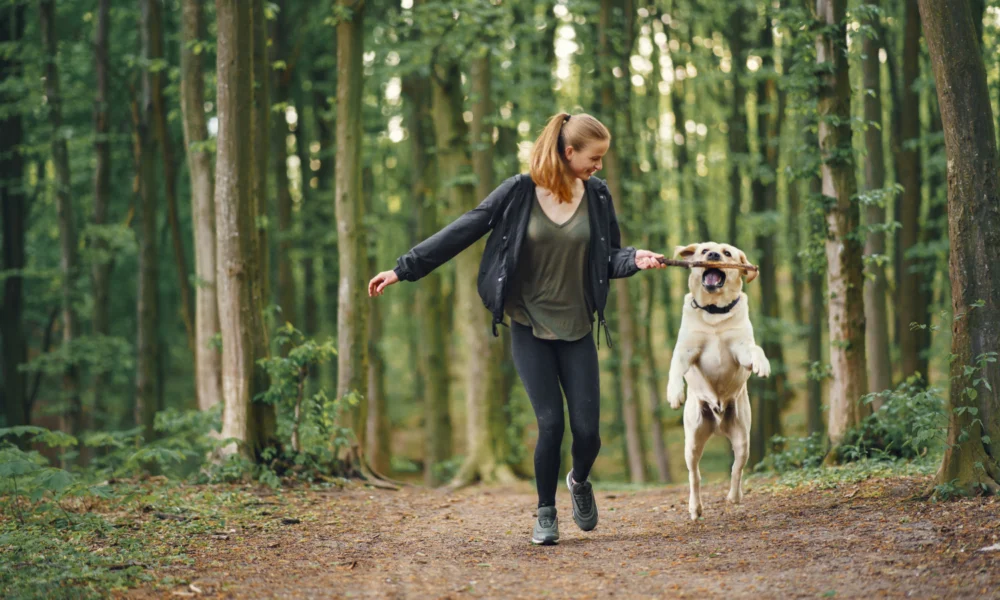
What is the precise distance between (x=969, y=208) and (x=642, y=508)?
388cm

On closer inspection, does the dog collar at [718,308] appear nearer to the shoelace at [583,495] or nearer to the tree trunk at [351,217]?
the shoelace at [583,495]

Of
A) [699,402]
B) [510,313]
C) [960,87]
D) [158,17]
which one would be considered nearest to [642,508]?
[699,402]

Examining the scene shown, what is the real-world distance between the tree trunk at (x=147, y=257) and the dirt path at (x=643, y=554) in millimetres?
8414

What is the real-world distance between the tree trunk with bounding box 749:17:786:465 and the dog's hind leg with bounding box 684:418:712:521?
37.0ft

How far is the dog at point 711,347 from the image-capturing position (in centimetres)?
667

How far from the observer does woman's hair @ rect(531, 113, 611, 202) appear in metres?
5.78

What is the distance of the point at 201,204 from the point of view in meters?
13.1

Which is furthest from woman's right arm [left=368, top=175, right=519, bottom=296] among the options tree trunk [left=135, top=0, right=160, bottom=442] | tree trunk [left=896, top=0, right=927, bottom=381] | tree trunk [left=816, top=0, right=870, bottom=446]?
tree trunk [left=135, top=0, right=160, bottom=442]

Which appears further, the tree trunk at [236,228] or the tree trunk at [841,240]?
the tree trunk at [841,240]

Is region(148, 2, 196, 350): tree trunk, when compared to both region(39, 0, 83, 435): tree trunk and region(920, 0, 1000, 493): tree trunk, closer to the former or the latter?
region(39, 0, 83, 435): tree trunk

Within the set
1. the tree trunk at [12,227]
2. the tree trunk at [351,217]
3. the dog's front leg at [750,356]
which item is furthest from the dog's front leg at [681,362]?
the tree trunk at [12,227]

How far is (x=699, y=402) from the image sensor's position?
23.0ft

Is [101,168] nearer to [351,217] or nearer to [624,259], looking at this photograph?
[351,217]

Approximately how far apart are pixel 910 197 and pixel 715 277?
976 centimetres
